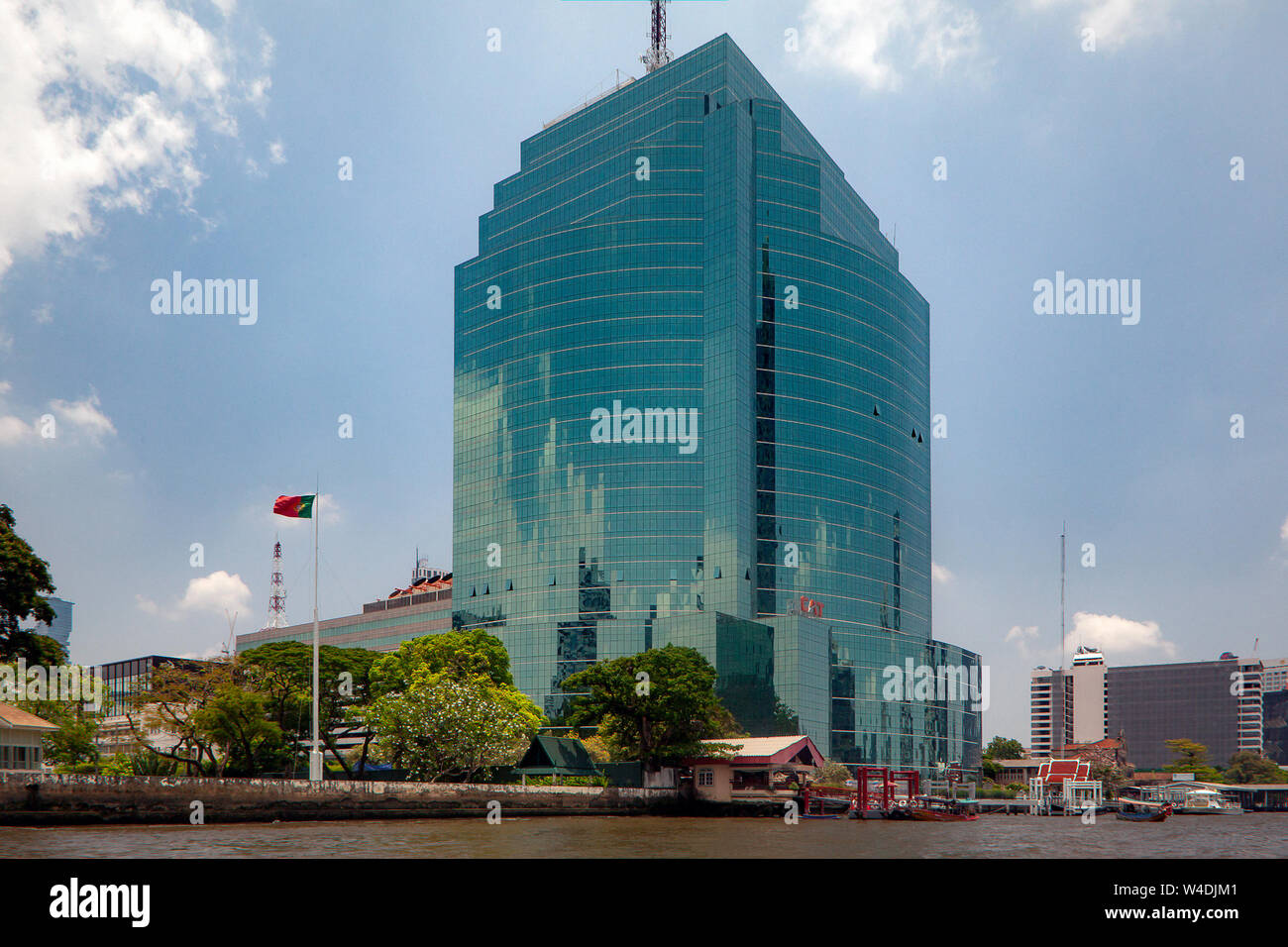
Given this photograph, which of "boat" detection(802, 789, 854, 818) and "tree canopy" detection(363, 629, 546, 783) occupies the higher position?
"tree canopy" detection(363, 629, 546, 783)

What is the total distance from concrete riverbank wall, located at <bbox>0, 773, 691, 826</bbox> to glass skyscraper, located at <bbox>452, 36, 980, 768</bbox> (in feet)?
243

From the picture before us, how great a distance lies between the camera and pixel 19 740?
70.2 m

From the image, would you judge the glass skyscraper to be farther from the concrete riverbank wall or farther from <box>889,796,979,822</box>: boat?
the concrete riverbank wall

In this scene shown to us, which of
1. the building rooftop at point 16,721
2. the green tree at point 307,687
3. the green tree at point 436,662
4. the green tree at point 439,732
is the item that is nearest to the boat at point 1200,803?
the green tree at point 436,662

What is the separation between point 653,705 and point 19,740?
184 ft

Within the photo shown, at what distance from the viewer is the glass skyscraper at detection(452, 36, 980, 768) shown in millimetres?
170250

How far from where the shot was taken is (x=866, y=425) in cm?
18925

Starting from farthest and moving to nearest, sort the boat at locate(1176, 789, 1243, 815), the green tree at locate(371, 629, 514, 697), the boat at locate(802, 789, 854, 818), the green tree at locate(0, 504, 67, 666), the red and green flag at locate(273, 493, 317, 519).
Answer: the boat at locate(1176, 789, 1243, 815), the green tree at locate(371, 629, 514, 697), the boat at locate(802, 789, 854, 818), the red and green flag at locate(273, 493, 317, 519), the green tree at locate(0, 504, 67, 666)

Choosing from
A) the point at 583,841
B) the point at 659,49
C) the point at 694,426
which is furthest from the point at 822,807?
the point at 659,49

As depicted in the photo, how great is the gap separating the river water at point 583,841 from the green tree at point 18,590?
13.4 m

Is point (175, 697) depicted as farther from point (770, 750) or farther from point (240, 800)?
point (770, 750)

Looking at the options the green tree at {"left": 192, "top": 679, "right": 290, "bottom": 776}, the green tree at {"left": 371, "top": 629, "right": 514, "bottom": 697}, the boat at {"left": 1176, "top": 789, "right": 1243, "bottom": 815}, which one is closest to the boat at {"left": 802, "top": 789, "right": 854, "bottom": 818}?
the green tree at {"left": 371, "top": 629, "right": 514, "bottom": 697}

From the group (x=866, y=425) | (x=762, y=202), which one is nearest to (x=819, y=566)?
(x=866, y=425)
